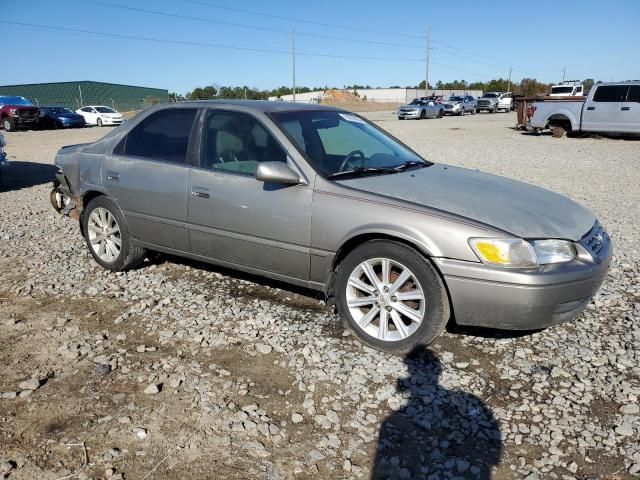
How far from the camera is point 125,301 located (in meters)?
4.57

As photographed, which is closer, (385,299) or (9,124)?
(385,299)

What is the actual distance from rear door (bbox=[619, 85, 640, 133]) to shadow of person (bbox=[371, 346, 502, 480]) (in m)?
18.4

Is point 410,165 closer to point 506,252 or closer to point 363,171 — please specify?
point 363,171

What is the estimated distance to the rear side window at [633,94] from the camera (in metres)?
17.7

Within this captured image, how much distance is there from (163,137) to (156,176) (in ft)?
1.26

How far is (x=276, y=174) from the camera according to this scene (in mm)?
3729

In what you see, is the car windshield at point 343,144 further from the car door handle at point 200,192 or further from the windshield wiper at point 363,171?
the car door handle at point 200,192

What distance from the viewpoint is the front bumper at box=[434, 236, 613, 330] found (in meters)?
3.15

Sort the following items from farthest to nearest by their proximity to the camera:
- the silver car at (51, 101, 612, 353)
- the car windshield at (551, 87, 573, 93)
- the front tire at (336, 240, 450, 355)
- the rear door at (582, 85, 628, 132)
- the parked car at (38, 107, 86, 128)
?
the car windshield at (551, 87, 573, 93)
the parked car at (38, 107, 86, 128)
the rear door at (582, 85, 628, 132)
the front tire at (336, 240, 450, 355)
the silver car at (51, 101, 612, 353)

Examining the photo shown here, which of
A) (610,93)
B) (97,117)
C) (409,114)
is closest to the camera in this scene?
(610,93)

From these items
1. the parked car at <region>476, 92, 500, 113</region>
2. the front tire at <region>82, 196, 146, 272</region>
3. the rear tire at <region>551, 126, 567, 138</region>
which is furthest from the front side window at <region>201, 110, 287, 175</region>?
the parked car at <region>476, 92, 500, 113</region>

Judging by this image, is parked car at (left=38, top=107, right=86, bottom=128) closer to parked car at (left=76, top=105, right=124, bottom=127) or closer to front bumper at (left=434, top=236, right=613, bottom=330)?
parked car at (left=76, top=105, right=124, bottom=127)

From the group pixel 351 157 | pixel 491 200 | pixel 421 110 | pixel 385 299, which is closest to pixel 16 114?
pixel 421 110

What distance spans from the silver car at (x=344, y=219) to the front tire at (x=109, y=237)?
0.6 inches
